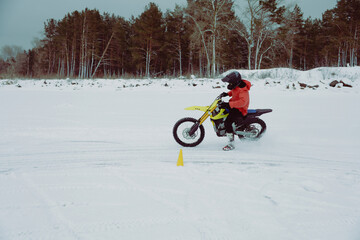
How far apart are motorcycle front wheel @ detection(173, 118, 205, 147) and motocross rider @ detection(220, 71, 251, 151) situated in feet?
1.89

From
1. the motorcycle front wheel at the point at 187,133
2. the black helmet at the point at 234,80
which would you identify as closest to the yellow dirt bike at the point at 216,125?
the motorcycle front wheel at the point at 187,133

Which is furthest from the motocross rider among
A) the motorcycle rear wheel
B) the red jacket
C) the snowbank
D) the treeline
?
the treeline

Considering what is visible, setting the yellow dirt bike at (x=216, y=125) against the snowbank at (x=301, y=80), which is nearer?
the yellow dirt bike at (x=216, y=125)

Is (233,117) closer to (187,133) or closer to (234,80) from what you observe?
(234,80)

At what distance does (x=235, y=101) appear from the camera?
4.36 metres

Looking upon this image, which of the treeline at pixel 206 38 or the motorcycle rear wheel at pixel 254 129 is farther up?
the treeline at pixel 206 38

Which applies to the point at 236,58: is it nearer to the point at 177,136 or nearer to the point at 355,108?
the point at 355,108

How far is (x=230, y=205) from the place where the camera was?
2496 millimetres

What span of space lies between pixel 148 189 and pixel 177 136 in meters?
2.04

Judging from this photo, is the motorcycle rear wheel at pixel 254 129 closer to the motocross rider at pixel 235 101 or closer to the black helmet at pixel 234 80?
the motocross rider at pixel 235 101

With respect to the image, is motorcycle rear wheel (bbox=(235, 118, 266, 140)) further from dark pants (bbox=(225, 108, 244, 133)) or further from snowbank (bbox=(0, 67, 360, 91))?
snowbank (bbox=(0, 67, 360, 91))

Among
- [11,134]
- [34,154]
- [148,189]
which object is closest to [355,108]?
[148,189]

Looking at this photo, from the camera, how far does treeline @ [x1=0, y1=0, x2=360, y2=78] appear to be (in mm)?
21734

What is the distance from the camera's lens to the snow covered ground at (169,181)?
212 cm
